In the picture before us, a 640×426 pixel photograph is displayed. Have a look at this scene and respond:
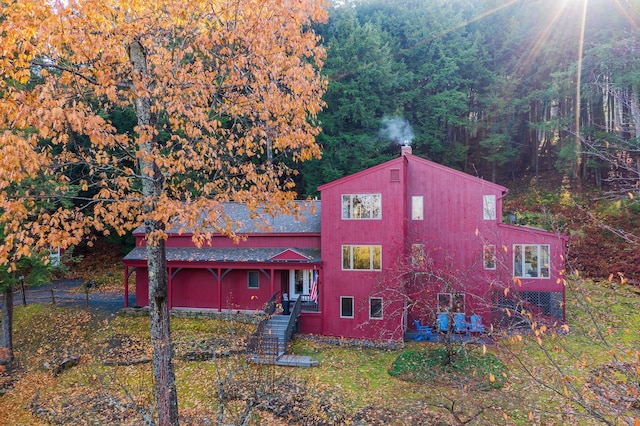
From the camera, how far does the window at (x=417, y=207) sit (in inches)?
743

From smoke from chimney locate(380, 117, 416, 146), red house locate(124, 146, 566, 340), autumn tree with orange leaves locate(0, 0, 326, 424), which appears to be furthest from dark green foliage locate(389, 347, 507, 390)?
smoke from chimney locate(380, 117, 416, 146)

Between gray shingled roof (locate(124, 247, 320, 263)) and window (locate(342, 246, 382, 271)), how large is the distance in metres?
1.40

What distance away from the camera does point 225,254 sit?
2012 centimetres

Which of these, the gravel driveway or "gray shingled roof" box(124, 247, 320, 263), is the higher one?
"gray shingled roof" box(124, 247, 320, 263)

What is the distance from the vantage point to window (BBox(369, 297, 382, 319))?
1747 centimetres

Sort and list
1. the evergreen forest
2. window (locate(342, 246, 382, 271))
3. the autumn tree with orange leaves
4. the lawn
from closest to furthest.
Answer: the autumn tree with orange leaves, the lawn, window (locate(342, 246, 382, 271)), the evergreen forest

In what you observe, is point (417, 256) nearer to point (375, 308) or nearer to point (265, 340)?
point (375, 308)

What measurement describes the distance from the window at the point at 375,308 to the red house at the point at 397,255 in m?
0.04

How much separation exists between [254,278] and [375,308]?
21.1 feet

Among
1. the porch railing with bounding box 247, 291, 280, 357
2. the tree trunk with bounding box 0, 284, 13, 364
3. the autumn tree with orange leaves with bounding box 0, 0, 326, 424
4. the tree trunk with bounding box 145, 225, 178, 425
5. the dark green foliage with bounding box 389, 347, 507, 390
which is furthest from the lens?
the tree trunk with bounding box 0, 284, 13, 364

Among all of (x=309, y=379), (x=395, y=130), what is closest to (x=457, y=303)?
(x=309, y=379)

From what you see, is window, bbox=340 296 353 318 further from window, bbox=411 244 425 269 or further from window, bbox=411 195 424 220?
window, bbox=411 195 424 220

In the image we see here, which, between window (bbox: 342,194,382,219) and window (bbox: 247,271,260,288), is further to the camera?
window (bbox: 247,271,260,288)

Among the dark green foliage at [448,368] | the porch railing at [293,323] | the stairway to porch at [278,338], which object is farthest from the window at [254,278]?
the dark green foliage at [448,368]
